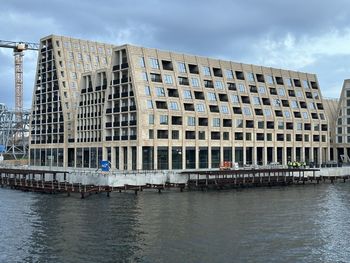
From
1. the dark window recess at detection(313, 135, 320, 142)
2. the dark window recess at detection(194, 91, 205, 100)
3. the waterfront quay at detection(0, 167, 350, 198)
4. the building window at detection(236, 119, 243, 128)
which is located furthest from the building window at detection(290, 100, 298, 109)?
the dark window recess at detection(194, 91, 205, 100)

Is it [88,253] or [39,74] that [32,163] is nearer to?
[39,74]

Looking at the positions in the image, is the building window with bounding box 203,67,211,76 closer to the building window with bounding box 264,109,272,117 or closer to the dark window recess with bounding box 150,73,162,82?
the dark window recess with bounding box 150,73,162,82

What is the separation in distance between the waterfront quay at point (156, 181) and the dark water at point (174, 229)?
5880 mm

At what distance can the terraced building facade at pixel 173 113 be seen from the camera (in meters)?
117

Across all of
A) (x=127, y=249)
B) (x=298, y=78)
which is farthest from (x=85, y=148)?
(x=127, y=249)

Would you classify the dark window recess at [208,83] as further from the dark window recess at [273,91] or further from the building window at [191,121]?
the dark window recess at [273,91]

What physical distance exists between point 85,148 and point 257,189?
52.9 meters

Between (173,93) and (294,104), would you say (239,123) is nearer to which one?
(173,93)

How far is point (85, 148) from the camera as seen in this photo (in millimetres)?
132500

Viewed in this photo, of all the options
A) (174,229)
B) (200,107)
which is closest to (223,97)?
(200,107)

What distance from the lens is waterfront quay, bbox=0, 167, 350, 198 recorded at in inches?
3497

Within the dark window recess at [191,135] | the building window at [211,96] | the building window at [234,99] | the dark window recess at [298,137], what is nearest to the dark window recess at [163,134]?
the dark window recess at [191,135]

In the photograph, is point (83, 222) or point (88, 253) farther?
point (83, 222)

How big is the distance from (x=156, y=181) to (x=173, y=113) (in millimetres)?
26654
